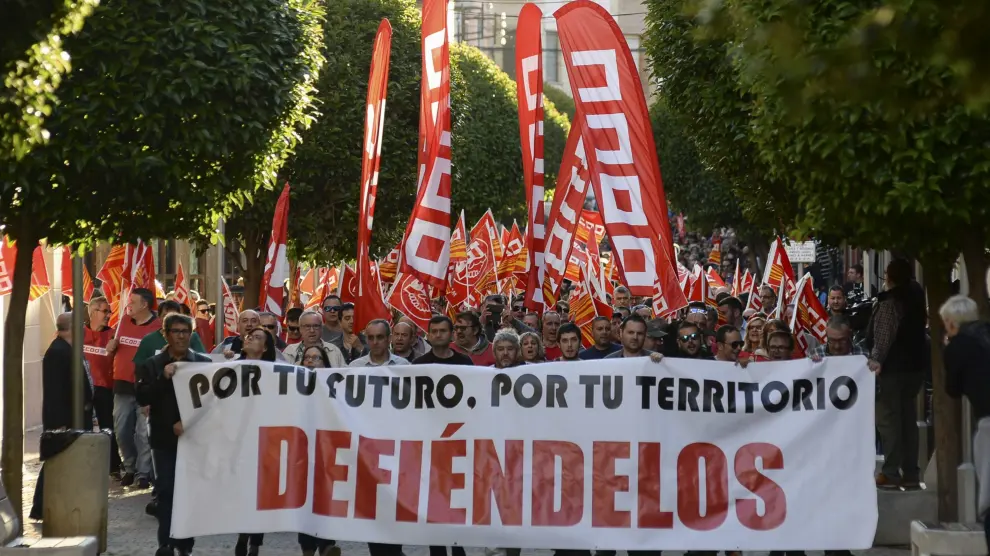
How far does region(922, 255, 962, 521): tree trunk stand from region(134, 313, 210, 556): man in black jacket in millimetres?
4909

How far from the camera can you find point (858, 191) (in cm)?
972

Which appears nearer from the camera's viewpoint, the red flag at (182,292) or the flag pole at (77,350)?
the flag pole at (77,350)

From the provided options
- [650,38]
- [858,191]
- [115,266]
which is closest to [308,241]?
[115,266]

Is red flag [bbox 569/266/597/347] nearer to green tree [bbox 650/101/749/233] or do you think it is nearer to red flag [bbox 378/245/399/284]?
red flag [bbox 378/245/399/284]

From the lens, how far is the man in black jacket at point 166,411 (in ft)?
30.9

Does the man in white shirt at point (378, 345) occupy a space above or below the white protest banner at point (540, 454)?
above

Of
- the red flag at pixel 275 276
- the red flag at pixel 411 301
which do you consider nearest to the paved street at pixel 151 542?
the red flag at pixel 275 276

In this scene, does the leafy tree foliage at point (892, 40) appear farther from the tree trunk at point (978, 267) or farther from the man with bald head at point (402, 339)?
the man with bald head at point (402, 339)

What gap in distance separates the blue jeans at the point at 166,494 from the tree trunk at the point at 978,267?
206 inches

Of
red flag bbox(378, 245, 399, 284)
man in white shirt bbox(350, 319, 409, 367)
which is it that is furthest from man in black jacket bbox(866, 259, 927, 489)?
red flag bbox(378, 245, 399, 284)

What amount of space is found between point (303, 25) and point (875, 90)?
28.3ft

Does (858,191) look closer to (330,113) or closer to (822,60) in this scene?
(822,60)

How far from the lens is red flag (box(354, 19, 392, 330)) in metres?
13.3

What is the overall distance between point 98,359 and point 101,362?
46 millimetres
